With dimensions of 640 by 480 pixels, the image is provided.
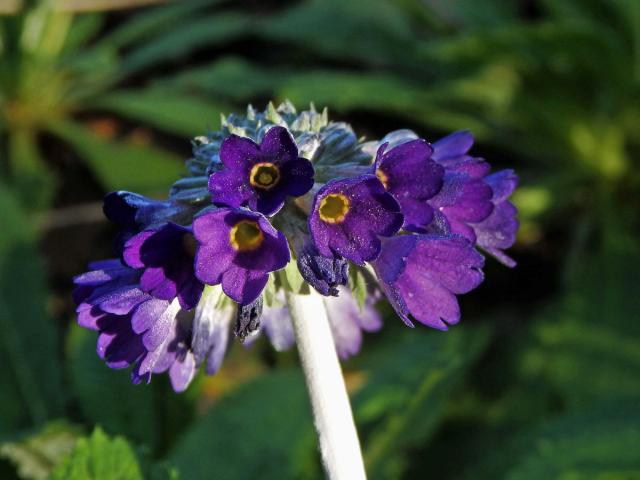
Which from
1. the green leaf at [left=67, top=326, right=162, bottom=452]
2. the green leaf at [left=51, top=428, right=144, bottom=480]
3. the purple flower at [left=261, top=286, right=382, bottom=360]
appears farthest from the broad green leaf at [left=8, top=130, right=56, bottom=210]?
the purple flower at [left=261, top=286, right=382, bottom=360]

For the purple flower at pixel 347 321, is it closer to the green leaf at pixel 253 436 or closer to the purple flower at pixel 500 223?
the purple flower at pixel 500 223

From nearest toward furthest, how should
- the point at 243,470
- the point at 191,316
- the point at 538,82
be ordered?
1. the point at 191,316
2. the point at 243,470
3. the point at 538,82

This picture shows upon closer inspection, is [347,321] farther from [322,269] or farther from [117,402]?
[117,402]

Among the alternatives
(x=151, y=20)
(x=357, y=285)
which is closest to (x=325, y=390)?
(x=357, y=285)

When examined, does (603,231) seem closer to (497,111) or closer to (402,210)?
(497,111)

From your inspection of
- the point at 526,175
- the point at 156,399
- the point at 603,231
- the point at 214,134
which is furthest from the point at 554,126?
the point at 214,134
